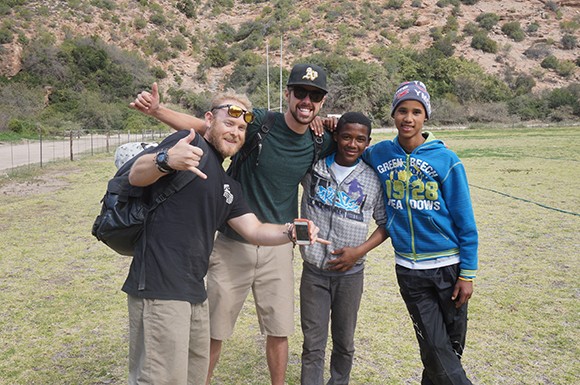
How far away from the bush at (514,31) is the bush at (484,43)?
15.5 ft

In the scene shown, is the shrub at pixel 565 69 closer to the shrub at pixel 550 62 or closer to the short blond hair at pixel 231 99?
the shrub at pixel 550 62

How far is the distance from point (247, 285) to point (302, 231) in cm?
89

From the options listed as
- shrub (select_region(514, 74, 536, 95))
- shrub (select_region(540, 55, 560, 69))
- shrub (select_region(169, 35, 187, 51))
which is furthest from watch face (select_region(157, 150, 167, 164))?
shrub (select_region(540, 55, 560, 69))

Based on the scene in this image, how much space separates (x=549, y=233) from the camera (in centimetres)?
761

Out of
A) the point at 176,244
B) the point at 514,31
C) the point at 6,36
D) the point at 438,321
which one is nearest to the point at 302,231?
the point at 176,244

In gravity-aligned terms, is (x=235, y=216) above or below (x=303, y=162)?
below

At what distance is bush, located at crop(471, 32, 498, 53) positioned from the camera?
65.8m

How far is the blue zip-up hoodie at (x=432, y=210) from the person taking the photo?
8.75 ft

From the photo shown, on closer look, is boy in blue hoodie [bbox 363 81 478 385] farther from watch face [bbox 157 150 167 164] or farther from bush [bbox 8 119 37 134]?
bush [bbox 8 119 37 134]

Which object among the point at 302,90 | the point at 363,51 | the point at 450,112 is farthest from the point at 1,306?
the point at 363,51

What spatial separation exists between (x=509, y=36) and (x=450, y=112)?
27323mm

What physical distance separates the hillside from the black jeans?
59963 mm

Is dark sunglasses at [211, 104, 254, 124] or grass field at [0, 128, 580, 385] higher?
dark sunglasses at [211, 104, 254, 124]

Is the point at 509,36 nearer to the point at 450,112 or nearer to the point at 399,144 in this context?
the point at 450,112
